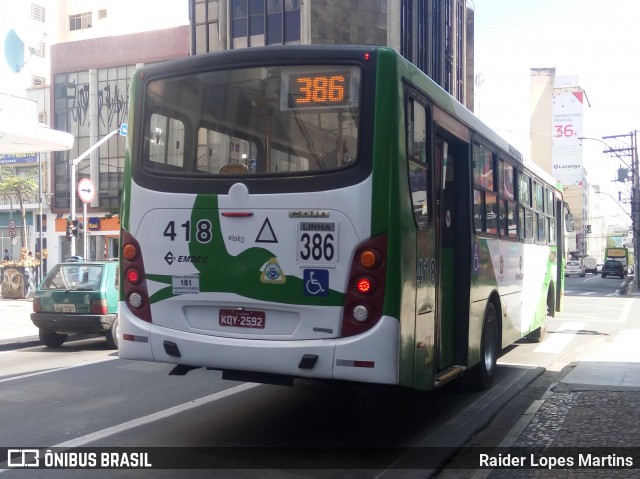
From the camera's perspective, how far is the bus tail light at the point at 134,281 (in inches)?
264

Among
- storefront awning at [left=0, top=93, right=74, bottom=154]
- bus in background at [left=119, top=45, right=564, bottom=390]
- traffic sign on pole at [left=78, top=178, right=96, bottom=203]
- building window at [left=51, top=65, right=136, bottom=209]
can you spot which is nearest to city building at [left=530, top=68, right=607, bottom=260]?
building window at [left=51, top=65, right=136, bottom=209]

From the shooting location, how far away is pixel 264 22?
42.1 meters

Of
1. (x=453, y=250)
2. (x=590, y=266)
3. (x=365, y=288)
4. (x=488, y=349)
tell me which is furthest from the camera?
(x=590, y=266)

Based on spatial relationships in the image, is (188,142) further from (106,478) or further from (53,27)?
(53,27)

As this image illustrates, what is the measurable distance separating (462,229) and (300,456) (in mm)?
3188

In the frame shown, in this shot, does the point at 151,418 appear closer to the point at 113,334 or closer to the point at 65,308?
Result: the point at 113,334

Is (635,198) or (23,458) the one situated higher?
(635,198)

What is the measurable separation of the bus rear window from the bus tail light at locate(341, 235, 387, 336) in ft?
2.38

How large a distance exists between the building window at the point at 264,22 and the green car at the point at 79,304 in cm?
2954

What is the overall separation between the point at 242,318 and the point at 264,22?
1503 inches

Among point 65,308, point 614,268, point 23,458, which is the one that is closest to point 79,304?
point 65,308

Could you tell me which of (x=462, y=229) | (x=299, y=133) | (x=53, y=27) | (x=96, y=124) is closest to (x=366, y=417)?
(x=462, y=229)

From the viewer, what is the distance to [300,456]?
6297 mm

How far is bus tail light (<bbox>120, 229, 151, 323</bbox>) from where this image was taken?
Answer: 6.70 m
